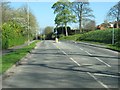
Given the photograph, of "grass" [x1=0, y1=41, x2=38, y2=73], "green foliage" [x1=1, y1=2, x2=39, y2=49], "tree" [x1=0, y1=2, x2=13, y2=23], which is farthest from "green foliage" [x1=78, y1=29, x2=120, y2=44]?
"grass" [x1=0, y1=41, x2=38, y2=73]

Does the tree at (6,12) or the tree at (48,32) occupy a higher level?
the tree at (6,12)

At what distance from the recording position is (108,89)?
10.5 metres

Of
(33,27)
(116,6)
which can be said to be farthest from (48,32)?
(116,6)

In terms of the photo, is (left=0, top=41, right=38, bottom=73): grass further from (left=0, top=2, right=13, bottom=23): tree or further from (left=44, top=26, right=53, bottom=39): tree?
(left=44, top=26, right=53, bottom=39): tree

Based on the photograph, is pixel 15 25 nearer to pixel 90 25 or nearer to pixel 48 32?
pixel 90 25

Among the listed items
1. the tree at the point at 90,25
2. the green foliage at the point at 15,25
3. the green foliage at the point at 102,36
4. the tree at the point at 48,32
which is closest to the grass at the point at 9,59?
the green foliage at the point at 15,25

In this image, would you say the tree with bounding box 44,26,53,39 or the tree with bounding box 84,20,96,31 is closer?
the tree with bounding box 84,20,96,31

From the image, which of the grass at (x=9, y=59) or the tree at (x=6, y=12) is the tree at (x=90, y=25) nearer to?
the tree at (x=6, y=12)

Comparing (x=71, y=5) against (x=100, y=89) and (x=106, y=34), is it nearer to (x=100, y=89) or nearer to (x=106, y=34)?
(x=106, y=34)

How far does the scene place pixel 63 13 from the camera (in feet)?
384

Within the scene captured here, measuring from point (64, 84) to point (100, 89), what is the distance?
60.2 inches

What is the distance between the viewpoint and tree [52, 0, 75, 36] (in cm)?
11544

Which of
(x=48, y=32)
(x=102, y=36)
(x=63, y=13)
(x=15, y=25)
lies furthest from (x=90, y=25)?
(x=15, y=25)

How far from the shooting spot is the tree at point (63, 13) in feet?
379
